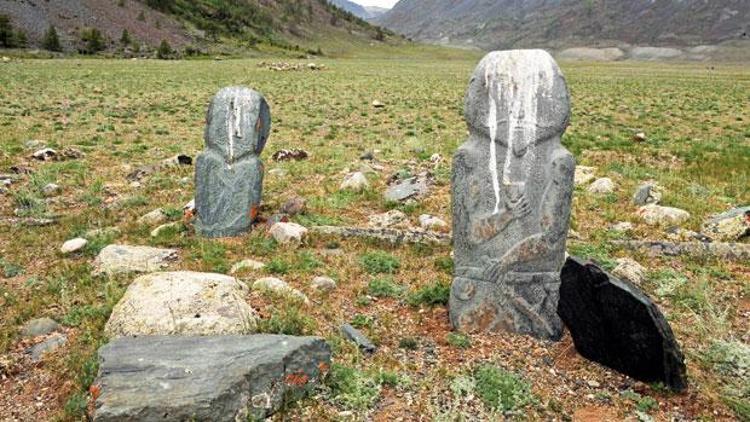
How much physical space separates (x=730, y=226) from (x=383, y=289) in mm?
5942

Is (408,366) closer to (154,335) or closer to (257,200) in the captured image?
(154,335)

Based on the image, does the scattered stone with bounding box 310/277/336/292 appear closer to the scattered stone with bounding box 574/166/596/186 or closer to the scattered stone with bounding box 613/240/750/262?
the scattered stone with bounding box 613/240/750/262

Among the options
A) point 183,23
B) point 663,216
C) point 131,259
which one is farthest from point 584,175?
point 183,23

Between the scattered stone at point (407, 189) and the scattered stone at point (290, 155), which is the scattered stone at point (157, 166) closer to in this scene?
the scattered stone at point (290, 155)

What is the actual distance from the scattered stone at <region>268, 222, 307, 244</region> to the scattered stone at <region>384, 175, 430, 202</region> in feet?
9.17

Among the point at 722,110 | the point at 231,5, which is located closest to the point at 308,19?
the point at 231,5

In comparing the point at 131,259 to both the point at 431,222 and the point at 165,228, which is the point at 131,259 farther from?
the point at 431,222

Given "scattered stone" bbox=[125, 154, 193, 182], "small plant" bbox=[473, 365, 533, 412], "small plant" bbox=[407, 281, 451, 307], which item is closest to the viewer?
"small plant" bbox=[473, 365, 533, 412]

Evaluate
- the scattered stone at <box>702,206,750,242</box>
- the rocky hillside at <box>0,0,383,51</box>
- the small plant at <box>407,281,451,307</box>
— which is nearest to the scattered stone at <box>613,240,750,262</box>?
the scattered stone at <box>702,206,750,242</box>

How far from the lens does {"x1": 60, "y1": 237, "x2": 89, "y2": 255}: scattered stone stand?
9016mm

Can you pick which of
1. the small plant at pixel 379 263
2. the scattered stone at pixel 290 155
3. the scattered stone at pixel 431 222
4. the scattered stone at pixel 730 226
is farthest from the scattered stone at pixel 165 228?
the scattered stone at pixel 730 226

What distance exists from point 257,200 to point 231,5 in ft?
460

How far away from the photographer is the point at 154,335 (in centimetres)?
559

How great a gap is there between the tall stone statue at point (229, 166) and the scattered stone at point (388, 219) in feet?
7.09
